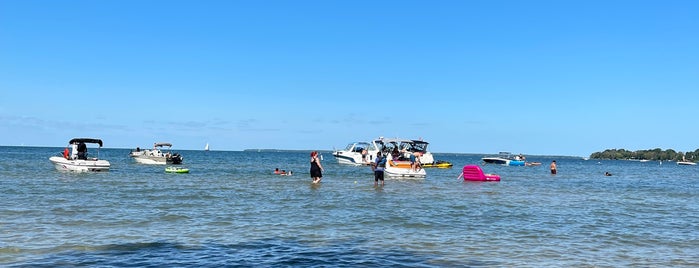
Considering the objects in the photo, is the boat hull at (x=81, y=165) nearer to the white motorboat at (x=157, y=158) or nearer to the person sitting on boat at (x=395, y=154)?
the white motorboat at (x=157, y=158)

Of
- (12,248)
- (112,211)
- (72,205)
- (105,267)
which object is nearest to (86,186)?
(72,205)

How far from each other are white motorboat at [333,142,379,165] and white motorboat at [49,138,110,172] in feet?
96.9

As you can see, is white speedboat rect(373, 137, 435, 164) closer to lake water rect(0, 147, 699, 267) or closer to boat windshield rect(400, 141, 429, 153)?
boat windshield rect(400, 141, 429, 153)

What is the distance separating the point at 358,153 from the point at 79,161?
3353 centimetres

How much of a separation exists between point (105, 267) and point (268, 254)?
2.99m

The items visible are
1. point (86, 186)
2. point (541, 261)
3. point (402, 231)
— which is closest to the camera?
point (541, 261)

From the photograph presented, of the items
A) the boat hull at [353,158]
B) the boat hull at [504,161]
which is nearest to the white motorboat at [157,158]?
the boat hull at [353,158]

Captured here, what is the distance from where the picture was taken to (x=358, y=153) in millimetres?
67938

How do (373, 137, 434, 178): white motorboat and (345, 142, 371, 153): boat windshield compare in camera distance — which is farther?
(345, 142, 371, 153): boat windshield

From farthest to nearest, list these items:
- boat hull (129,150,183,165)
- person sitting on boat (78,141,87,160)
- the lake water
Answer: boat hull (129,150,183,165), person sitting on boat (78,141,87,160), the lake water

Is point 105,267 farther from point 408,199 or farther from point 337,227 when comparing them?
point 408,199

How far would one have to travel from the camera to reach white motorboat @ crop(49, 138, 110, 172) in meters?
40.8

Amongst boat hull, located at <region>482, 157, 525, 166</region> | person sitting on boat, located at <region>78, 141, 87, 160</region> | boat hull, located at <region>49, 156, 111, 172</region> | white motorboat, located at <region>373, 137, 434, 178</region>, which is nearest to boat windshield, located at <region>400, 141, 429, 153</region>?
white motorboat, located at <region>373, 137, 434, 178</region>

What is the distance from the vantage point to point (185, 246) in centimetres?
1248
